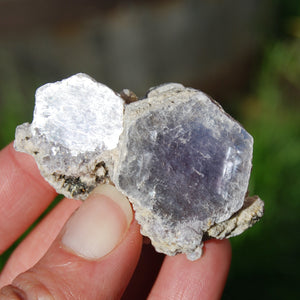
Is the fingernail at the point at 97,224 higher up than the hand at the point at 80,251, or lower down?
higher up

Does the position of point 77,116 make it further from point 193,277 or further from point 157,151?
point 193,277

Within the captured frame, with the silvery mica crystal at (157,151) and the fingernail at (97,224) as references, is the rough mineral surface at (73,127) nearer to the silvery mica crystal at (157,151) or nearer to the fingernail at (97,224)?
the silvery mica crystal at (157,151)

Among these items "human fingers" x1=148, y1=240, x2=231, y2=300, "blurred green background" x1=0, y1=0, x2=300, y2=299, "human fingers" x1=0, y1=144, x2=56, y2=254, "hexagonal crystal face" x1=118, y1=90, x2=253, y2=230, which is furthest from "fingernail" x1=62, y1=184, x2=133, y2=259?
Answer: "blurred green background" x1=0, y1=0, x2=300, y2=299

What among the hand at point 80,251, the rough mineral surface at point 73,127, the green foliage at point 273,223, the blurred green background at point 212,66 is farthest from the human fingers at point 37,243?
the green foliage at point 273,223

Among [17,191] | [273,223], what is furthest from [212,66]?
[17,191]

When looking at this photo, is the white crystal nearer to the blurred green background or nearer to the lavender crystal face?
the lavender crystal face
